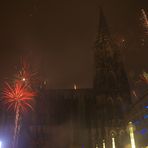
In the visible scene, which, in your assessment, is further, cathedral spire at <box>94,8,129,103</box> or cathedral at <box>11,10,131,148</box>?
cathedral spire at <box>94,8,129,103</box>

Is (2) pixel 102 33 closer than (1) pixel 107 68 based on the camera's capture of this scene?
No

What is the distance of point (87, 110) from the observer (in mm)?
62031

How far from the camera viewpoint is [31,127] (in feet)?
194

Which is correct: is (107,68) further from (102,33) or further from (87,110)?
(87,110)

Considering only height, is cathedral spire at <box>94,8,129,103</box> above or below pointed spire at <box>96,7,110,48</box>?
below

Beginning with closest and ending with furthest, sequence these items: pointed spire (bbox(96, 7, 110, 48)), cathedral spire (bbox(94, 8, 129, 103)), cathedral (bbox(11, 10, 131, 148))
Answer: cathedral (bbox(11, 10, 131, 148)) < cathedral spire (bbox(94, 8, 129, 103)) < pointed spire (bbox(96, 7, 110, 48))

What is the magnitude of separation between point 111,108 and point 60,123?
11939 millimetres

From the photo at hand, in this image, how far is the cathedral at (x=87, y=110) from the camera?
55.7m

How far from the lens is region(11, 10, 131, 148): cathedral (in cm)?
5569

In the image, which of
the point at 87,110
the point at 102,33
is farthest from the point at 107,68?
the point at 87,110

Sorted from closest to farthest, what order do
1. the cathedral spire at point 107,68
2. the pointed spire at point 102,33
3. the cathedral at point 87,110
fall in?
the cathedral at point 87,110, the cathedral spire at point 107,68, the pointed spire at point 102,33

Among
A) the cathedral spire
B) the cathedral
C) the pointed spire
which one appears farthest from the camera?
the pointed spire

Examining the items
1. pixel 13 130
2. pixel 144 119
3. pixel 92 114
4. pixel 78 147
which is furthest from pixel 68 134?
pixel 144 119

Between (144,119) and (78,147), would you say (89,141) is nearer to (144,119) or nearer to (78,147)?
(78,147)
